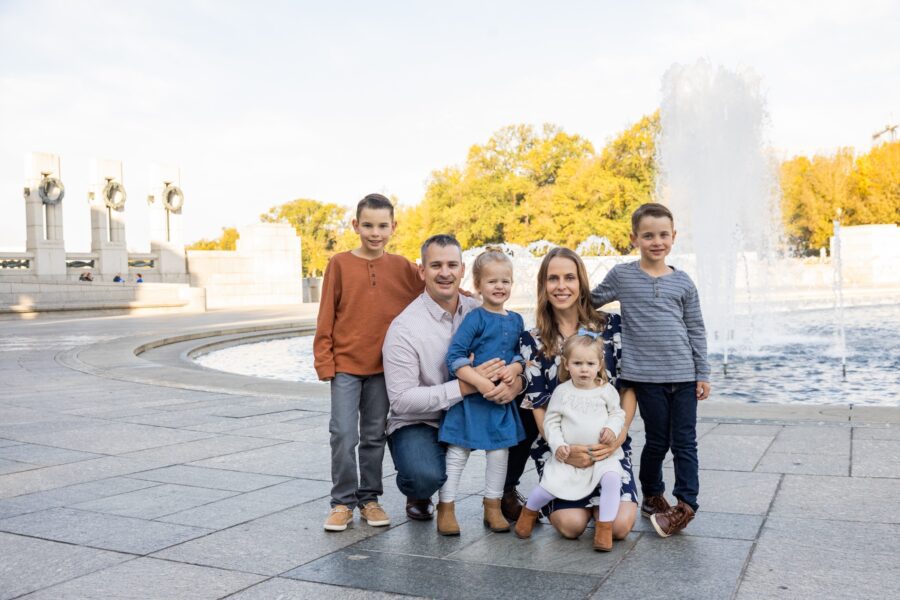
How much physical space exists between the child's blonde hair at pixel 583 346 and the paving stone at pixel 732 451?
1635 mm

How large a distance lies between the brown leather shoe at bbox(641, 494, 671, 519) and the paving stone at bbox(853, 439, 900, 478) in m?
1.41

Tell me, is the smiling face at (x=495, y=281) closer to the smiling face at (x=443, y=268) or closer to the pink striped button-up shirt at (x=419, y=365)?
the smiling face at (x=443, y=268)

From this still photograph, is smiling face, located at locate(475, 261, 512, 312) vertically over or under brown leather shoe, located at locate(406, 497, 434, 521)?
over

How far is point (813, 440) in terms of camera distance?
5789mm

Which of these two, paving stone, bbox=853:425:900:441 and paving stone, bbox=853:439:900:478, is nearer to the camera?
paving stone, bbox=853:439:900:478

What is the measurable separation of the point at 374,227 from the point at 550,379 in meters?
1.15

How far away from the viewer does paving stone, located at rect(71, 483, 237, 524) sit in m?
4.36

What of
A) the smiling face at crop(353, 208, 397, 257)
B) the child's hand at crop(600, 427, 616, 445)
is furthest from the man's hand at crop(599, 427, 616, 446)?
the smiling face at crop(353, 208, 397, 257)

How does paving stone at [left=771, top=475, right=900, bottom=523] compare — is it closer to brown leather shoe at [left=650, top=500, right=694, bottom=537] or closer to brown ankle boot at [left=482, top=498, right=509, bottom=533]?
brown leather shoe at [left=650, top=500, right=694, bottom=537]

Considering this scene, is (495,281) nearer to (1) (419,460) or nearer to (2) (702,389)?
(1) (419,460)

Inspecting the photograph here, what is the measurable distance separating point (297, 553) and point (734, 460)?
2.96 metres

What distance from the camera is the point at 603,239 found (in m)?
50.0

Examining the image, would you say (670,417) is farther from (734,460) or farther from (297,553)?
(297,553)

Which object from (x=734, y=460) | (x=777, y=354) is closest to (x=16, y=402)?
(x=734, y=460)
